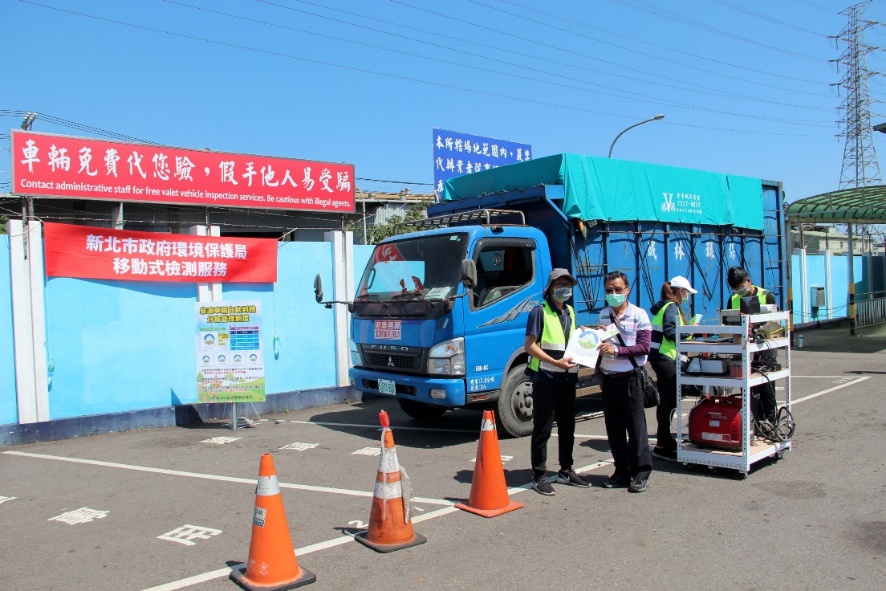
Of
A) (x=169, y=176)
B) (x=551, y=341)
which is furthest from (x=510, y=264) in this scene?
(x=169, y=176)

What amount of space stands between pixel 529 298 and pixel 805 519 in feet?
12.5

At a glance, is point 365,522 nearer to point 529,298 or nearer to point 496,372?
point 496,372

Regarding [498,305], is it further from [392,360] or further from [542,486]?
[542,486]

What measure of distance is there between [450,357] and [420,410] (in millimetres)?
2144

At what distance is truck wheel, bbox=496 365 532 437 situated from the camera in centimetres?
782

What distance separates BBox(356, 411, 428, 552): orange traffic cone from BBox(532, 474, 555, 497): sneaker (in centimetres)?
144

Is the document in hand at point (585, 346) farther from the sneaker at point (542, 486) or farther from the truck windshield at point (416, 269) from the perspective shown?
the truck windshield at point (416, 269)

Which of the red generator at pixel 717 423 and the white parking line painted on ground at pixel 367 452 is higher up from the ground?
the red generator at pixel 717 423

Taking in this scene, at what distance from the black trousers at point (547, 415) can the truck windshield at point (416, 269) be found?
192 centimetres

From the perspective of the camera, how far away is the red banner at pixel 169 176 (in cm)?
1089

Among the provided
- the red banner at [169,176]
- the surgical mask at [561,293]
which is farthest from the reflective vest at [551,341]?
the red banner at [169,176]

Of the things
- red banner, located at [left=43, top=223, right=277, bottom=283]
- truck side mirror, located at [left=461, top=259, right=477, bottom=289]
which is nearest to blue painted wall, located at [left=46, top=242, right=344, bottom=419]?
red banner, located at [left=43, top=223, right=277, bottom=283]

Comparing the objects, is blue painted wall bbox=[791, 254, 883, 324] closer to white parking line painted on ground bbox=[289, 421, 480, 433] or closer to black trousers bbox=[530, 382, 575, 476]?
white parking line painted on ground bbox=[289, 421, 480, 433]

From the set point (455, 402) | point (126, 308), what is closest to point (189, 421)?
point (126, 308)
